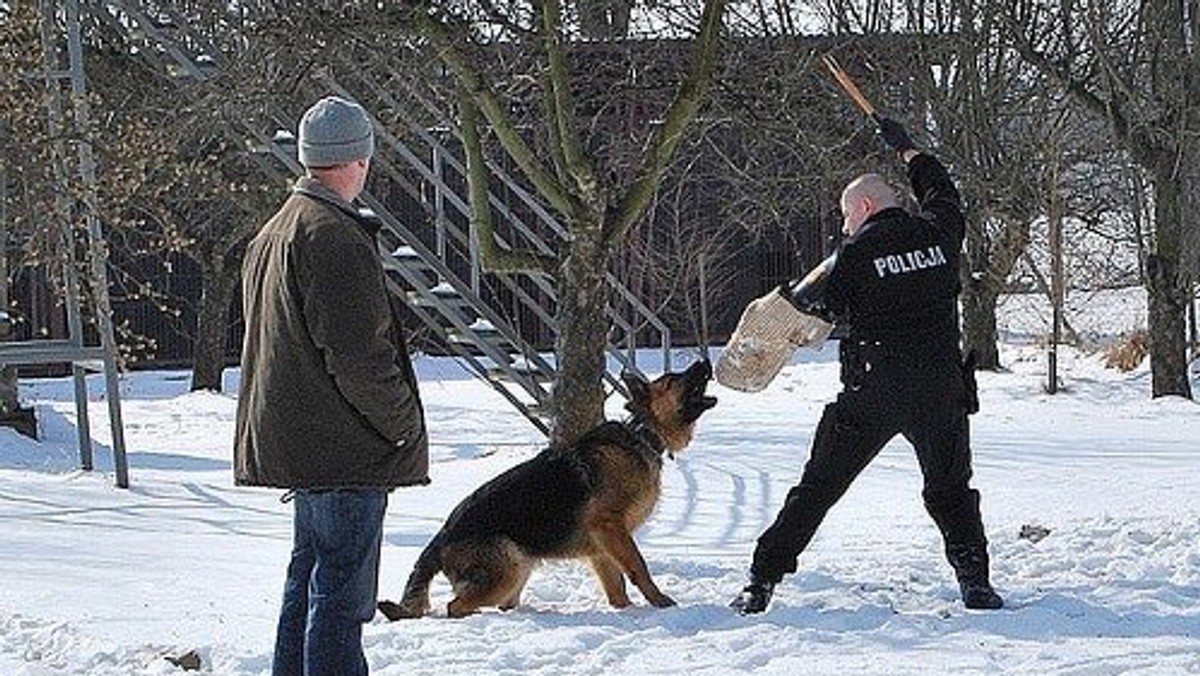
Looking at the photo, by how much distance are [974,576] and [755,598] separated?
841 millimetres

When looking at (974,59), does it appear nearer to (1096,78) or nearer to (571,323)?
(1096,78)

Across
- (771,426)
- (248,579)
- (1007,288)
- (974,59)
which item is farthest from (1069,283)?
(248,579)

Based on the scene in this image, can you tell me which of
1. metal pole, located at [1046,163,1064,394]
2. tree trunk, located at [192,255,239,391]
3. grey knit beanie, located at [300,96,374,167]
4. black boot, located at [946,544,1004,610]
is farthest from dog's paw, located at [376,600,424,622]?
tree trunk, located at [192,255,239,391]

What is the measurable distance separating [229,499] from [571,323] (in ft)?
9.37

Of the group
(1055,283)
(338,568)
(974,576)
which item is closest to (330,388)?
(338,568)

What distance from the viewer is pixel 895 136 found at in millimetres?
7016

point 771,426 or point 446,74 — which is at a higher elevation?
point 446,74

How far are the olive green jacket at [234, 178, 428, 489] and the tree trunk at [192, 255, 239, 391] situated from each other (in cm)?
1960

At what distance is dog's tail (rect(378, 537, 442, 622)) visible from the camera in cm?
680

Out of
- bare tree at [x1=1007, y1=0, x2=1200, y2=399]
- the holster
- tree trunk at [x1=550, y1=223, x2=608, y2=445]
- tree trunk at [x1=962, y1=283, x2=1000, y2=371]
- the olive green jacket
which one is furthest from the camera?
tree trunk at [x1=962, y1=283, x2=1000, y2=371]

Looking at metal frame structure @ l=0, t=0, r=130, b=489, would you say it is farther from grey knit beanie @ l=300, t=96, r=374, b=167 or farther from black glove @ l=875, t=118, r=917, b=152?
grey knit beanie @ l=300, t=96, r=374, b=167

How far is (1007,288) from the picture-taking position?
23016 millimetres

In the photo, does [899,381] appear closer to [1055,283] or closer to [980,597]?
[980,597]

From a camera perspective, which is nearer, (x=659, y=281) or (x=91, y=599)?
(x=91, y=599)
